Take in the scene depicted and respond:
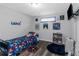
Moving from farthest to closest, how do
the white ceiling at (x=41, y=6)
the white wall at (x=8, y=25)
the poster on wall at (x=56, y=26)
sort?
the poster on wall at (x=56, y=26) < the white wall at (x=8, y=25) < the white ceiling at (x=41, y=6)

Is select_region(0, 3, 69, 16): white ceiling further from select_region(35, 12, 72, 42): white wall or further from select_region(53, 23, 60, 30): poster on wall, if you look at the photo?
select_region(53, 23, 60, 30): poster on wall

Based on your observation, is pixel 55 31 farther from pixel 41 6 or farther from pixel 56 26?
pixel 41 6

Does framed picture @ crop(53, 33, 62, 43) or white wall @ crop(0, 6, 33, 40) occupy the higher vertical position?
white wall @ crop(0, 6, 33, 40)

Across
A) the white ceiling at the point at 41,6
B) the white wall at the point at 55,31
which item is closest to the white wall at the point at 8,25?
the white ceiling at the point at 41,6

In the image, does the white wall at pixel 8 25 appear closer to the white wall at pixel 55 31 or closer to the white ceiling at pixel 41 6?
the white ceiling at pixel 41 6

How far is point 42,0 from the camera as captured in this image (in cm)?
67

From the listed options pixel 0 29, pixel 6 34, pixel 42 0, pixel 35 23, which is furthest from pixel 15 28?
pixel 42 0

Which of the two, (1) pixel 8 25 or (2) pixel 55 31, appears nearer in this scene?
(1) pixel 8 25

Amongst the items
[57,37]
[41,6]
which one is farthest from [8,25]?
[57,37]

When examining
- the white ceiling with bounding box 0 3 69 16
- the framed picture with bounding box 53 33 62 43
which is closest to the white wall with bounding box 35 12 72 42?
the framed picture with bounding box 53 33 62 43

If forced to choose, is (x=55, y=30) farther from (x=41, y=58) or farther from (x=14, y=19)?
(x=41, y=58)

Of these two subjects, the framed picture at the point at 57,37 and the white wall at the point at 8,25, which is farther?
the framed picture at the point at 57,37

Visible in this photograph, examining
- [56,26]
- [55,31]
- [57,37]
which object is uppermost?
[56,26]

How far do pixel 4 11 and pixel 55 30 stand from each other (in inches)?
125
